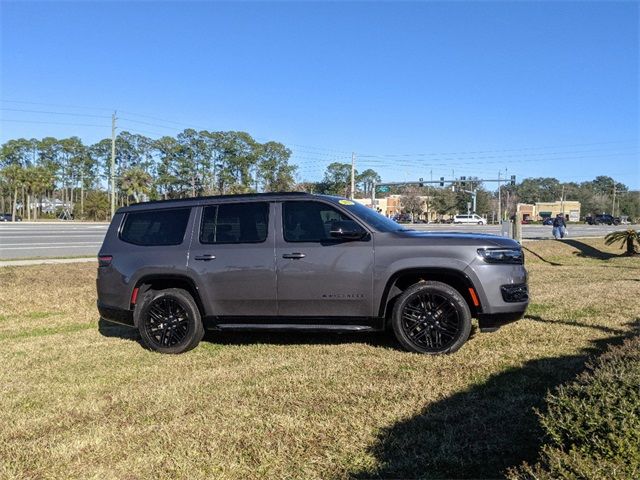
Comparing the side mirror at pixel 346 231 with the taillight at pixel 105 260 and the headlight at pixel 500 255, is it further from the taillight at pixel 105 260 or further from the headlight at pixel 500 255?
the taillight at pixel 105 260

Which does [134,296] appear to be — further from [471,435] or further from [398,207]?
[398,207]

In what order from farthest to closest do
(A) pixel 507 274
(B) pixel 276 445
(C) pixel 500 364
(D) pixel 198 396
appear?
(A) pixel 507 274 → (C) pixel 500 364 → (D) pixel 198 396 → (B) pixel 276 445

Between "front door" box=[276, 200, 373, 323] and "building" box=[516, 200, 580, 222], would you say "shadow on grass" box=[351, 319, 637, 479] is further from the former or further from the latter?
"building" box=[516, 200, 580, 222]

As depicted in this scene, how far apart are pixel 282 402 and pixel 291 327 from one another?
160 cm

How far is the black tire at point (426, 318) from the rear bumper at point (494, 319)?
9.3 inches

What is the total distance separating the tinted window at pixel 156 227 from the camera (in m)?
6.30

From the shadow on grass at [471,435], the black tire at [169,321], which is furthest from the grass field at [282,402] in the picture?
the black tire at [169,321]

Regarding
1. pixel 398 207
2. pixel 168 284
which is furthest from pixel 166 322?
pixel 398 207

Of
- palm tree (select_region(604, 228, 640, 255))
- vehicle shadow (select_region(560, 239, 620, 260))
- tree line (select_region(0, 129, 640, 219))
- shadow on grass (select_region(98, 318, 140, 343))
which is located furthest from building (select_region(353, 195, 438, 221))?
shadow on grass (select_region(98, 318, 140, 343))

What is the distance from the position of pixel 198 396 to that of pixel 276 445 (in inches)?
48.9

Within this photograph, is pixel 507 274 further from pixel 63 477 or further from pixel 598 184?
pixel 598 184

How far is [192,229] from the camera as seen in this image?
245 inches

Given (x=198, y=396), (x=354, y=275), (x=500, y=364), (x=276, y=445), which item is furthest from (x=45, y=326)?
(x=500, y=364)

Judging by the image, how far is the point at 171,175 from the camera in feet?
322
